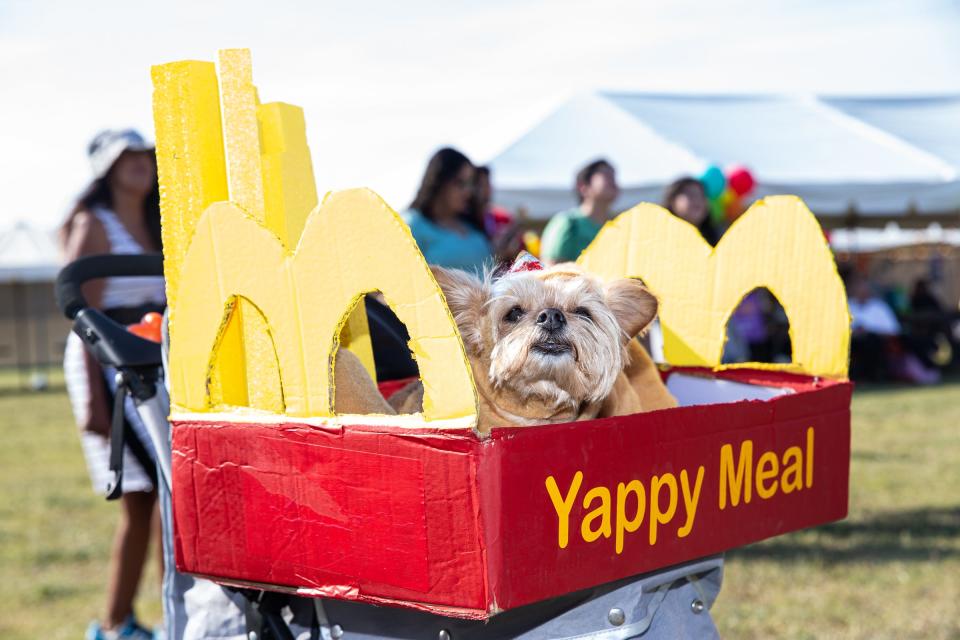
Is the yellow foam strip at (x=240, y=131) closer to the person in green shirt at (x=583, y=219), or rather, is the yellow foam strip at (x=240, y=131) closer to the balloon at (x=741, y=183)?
the person in green shirt at (x=583, y=219)

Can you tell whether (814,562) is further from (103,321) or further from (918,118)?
(918,118)

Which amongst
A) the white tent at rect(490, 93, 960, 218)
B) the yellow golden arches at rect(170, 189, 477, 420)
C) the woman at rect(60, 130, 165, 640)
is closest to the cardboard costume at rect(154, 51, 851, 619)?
the yellow golden arches at rect(170, 189, 477, 420)

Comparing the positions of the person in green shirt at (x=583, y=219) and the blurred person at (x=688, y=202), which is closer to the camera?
the person in green shirt at (x=583, y=219)

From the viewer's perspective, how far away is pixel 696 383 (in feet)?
8.20

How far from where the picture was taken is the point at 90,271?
2451 mm

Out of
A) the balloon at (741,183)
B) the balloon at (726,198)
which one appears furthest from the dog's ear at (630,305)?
the balloon at (741,183)

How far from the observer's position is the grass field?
12.9ft

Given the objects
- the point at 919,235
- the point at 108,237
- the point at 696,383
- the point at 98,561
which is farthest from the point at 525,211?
the point at 919,235

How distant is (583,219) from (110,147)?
207 centimetres

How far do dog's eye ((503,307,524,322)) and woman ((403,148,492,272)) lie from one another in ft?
7.75

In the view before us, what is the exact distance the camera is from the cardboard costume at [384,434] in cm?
144

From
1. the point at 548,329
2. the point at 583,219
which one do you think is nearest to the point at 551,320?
the point at 548,329

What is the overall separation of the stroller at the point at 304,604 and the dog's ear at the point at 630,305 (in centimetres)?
53

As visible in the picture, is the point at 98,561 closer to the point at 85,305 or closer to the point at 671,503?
the point at 85,305
